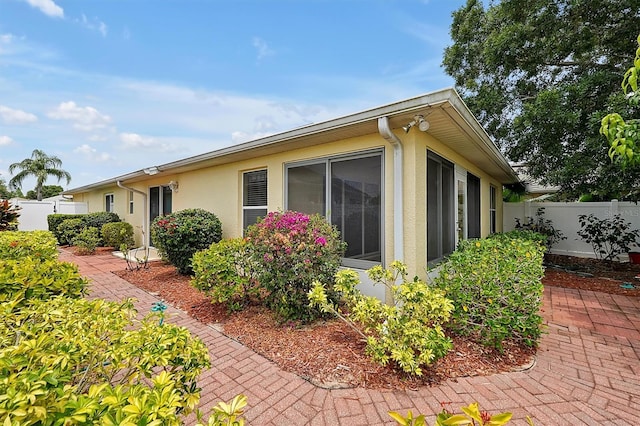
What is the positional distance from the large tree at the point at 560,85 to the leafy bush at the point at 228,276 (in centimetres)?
857

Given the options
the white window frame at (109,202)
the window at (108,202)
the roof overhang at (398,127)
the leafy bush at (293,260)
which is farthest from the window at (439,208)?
the window at (108,202)

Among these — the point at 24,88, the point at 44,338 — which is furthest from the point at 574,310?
the point at 24,88

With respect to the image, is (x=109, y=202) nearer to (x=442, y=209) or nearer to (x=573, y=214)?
(x=442, y=209)

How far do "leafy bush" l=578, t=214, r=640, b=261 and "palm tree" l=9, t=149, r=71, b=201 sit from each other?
37043 mm

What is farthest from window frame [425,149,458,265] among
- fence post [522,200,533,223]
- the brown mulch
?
fence post [522,200,533,223]

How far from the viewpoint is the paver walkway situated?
2400mm

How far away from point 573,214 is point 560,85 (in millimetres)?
5096

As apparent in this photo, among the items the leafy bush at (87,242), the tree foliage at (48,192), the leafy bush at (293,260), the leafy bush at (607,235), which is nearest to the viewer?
the leafy bush at (293,260)

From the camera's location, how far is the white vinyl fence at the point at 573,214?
9.47 meters

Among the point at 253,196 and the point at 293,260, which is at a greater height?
the point at 253,196

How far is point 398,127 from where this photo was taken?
427 cm

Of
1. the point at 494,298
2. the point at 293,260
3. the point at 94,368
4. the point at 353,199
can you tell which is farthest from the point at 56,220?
the point at 494,298

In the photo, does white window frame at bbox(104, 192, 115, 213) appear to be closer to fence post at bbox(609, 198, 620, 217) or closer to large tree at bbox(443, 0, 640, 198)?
large tree at bbox(443, 0, 640, 198)

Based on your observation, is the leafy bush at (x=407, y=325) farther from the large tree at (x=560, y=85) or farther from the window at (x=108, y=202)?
the window at (x=108, y=202)
